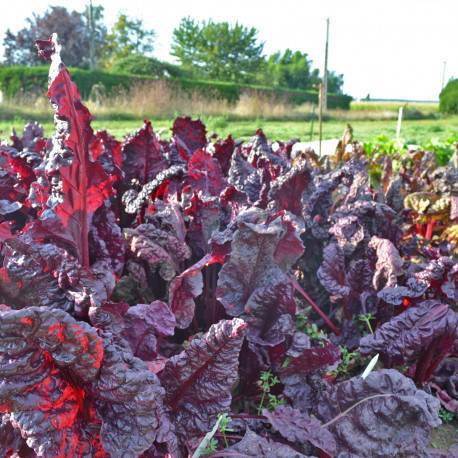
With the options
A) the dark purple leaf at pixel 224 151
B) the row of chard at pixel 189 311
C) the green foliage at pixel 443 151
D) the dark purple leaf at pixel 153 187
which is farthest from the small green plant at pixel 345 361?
the green foliage at pixel 443 151

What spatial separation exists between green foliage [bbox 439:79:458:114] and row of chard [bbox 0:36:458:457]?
36.7 metres

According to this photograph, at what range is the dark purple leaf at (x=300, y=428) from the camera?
118 centimetres

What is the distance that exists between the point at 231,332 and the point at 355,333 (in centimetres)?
101

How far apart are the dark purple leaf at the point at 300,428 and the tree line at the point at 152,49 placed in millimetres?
32492

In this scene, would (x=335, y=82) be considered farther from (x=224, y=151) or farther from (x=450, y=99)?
(x=224, y=151)

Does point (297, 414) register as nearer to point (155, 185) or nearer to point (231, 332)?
point (231, 332)

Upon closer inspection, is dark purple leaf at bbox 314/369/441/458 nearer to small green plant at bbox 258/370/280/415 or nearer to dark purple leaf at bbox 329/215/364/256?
small green plant at bbox 258/370/280/415

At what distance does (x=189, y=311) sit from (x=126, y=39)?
4379cm

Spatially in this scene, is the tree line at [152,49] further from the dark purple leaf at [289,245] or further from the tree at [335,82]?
the dark purple leaf at [289,245]

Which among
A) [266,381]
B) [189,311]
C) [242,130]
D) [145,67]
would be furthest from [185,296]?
[145,67]

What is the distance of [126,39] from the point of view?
40.1 meters

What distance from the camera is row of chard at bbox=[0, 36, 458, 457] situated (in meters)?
0.88

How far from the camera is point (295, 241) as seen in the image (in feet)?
4.50

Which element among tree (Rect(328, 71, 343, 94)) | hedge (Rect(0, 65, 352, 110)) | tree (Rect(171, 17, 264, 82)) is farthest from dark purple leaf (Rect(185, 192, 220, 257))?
tree (Rect(328, 71, 343, 94))
